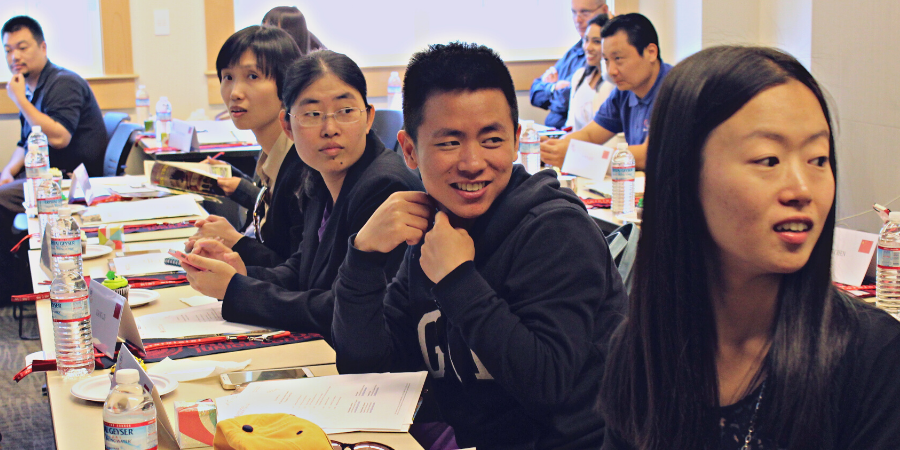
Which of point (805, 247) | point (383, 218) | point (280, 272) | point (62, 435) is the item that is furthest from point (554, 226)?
point (280, 272)

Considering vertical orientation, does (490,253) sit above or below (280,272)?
above

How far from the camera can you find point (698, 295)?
0.93 metres

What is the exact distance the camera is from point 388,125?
351 centimetres

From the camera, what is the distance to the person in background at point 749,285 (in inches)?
33.2

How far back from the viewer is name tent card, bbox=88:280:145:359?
159 centimetres

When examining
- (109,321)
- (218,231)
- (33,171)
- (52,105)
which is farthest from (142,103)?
(109,321)

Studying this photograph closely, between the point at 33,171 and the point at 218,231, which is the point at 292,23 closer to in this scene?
the point at 33,171

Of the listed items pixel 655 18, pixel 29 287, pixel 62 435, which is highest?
pixel 655 18

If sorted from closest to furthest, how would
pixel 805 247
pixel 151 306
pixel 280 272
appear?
pixel 805 247 → pixel 151 306 → pixel 280 272

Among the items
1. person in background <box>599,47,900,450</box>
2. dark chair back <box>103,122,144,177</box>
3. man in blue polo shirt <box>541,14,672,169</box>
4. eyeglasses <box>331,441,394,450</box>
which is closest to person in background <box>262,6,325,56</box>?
dark chair back <box>103,122,144,177</box>

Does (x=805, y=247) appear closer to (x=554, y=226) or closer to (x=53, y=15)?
(x=554, y=226)

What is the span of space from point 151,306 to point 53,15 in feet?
16.0

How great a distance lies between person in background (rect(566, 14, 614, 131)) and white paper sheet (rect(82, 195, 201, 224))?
2.53 metres

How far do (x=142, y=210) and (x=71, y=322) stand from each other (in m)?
1.62
